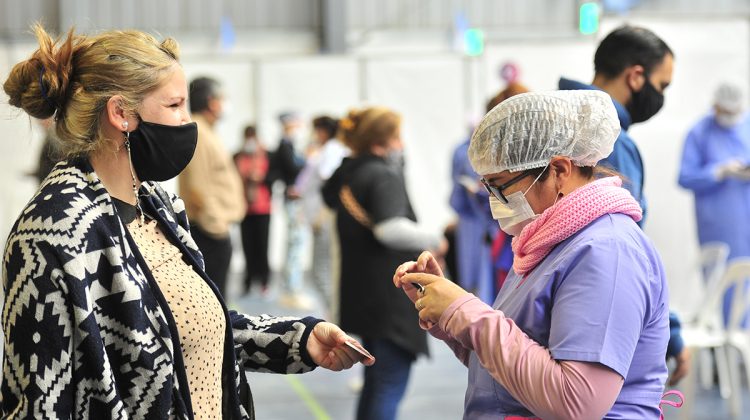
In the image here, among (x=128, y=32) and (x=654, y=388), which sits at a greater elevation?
(x=128, y=32)

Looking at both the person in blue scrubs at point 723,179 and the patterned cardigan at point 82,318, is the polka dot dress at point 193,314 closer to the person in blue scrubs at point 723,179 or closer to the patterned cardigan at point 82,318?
the patterned cardigan at point 82,318

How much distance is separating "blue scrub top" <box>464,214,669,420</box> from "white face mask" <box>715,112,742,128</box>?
16.1 ft

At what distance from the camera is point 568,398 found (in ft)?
5.80

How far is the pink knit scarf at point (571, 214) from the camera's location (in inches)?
74.5

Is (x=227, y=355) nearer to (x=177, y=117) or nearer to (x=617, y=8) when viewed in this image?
(x=177, y=117)

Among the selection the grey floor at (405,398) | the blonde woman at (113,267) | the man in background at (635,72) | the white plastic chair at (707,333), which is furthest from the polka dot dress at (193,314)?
the white plastic chair at (707,333)

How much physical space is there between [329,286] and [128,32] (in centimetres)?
517

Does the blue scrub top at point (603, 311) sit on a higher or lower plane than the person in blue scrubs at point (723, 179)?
higher

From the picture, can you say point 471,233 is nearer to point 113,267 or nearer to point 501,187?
point 501,187

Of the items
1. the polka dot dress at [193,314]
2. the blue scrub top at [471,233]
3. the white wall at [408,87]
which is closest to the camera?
the polka dot dress at [193,314]

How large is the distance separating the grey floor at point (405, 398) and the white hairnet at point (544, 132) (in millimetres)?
2995

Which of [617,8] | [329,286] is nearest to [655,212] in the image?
[329,286]

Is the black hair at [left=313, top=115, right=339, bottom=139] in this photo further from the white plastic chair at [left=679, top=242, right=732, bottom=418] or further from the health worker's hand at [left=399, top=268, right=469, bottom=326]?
the health worker's hand at [left=399, top=268, right=469, bottom=326]

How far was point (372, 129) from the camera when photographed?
4305mm
